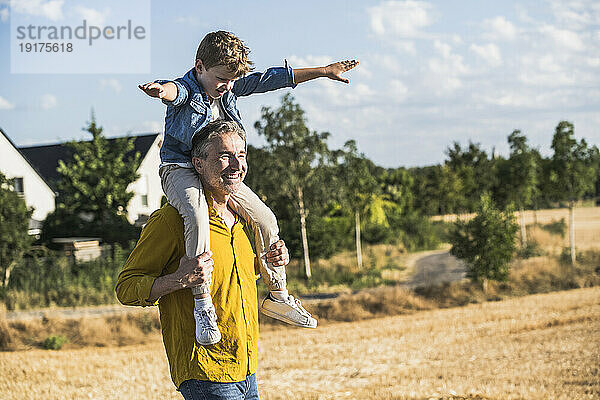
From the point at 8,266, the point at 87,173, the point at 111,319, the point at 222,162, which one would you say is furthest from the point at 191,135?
the point at 87,173

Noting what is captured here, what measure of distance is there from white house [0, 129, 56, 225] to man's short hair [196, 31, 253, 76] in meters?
33.0

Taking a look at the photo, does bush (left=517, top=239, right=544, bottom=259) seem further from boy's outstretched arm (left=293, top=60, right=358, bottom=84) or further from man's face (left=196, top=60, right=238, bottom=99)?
man's face (left=196, top=60, right=238, bottom=99)

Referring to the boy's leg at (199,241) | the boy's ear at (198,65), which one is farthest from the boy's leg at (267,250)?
the boy's ear at (198,65)

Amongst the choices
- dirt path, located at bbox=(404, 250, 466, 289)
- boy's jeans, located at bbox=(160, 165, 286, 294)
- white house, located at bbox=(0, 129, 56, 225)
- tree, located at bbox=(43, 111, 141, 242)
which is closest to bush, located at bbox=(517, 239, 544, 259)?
dirt path, located at bbox=(404, 250, 466, 289)

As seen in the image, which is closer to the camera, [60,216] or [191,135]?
[191,135]

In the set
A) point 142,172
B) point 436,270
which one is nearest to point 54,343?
point 436,270

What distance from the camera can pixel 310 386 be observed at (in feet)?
29.9

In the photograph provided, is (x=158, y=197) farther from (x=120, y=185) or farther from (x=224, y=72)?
(x=224, y=72)

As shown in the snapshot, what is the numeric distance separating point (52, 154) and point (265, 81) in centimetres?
4491

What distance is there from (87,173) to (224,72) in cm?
3064

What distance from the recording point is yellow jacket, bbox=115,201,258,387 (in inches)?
114

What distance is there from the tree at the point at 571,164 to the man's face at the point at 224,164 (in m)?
28.2

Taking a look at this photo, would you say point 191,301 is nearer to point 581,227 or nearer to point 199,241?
point 199,241

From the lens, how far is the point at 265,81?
132 inches
